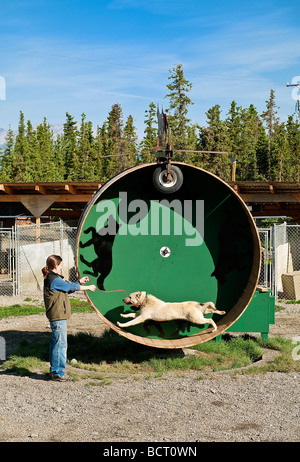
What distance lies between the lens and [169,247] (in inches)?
344

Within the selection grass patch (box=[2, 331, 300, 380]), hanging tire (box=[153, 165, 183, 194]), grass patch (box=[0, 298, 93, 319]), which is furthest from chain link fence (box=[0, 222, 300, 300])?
hanging tire (box=[153, 165, 183, 194])

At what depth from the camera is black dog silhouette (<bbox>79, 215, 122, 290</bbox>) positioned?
8.55 metres

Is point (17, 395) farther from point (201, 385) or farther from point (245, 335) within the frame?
point (245, 335)

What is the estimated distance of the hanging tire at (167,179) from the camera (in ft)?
26.9

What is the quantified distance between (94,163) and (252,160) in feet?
61.2

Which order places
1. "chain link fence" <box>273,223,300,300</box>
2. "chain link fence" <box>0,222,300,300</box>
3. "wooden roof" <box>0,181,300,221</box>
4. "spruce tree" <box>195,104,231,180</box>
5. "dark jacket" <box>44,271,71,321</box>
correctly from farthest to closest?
1. "spruce tree" <box>195,104,231,180</box>
2. "wooden roof" <box>0,181,300,221</box>
3. "chain link fence" <box>0,222,300,300</box>
4. "chain link fence" <box>273,223,300,300</box>
5. "dark jacket" <box>44,271,71,321</box>

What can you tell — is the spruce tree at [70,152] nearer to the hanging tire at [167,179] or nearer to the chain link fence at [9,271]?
the chain link fence at [9,271]

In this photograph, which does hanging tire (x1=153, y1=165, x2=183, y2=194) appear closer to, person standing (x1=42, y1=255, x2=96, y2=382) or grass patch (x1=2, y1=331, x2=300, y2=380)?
person standing (x1=42, y1=255, x2=96, y2=382)

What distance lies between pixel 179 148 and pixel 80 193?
24.9 metres

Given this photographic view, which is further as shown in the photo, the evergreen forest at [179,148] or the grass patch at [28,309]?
the evergreen forest at [179,148]

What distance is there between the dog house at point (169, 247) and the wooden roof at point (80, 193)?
31.6ft

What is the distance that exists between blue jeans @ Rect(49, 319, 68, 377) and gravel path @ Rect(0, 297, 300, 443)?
196 millimetres

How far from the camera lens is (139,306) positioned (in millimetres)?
8172

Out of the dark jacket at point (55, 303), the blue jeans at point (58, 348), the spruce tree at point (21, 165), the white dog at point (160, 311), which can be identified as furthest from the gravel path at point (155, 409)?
the spruce tree at point (21, 165)
